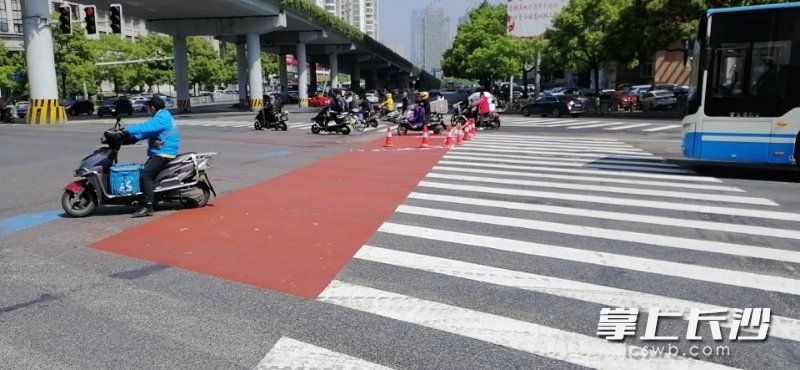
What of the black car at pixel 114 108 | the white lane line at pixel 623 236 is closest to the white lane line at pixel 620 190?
the white lane line at pixel 623 236

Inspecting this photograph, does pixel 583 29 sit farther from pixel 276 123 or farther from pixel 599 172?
pixel 599 172

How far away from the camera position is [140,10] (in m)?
42.4

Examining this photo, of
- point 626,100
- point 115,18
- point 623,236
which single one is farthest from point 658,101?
point 623,236

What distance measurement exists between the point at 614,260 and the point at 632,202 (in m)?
3.49

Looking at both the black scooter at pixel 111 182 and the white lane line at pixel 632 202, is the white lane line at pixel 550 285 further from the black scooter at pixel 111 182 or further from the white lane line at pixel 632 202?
the white lane line at pixel 632 202

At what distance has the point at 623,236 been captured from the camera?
7035 millimetres

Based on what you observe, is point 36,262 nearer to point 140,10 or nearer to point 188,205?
point 188,205

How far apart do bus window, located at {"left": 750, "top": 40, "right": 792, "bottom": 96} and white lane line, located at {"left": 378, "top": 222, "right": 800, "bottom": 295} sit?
7.58m


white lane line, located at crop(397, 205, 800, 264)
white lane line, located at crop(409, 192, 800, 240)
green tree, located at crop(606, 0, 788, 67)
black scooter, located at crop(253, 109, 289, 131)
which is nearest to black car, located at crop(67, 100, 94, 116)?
black scooter, located at crop(253, 109, 289, 131)

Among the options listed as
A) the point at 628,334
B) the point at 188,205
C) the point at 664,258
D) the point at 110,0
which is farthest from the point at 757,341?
the point at 110,0

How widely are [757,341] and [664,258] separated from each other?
2.02m

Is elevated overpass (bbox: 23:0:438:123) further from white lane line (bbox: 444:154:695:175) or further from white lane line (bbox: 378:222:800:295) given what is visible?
white lane line (bbox: 378:222:800:295)

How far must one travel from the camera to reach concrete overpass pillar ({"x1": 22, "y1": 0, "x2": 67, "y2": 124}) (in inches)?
1187

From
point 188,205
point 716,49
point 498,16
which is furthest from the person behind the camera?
point 498,16
